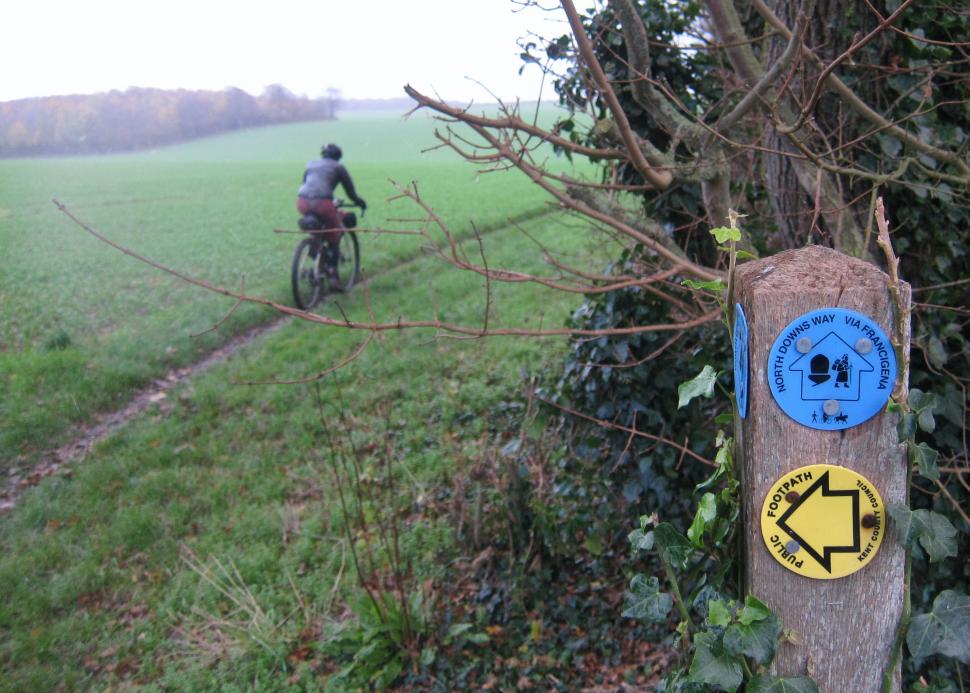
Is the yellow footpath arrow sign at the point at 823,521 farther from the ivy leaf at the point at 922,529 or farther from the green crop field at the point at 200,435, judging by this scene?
the green crop field at the point at 200,435

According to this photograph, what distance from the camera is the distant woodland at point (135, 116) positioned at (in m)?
5.59

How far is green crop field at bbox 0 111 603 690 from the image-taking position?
3604 millimetres

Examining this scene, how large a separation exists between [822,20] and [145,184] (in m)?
7.58

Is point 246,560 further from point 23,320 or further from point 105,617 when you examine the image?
point 23,320

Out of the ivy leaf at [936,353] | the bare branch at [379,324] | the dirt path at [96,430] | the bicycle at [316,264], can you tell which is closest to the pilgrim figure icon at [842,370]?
the bare branch at [379,324]

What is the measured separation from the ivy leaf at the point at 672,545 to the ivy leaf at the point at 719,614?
0.65 ft

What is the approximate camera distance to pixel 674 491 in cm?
332

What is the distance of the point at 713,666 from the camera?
1.24m

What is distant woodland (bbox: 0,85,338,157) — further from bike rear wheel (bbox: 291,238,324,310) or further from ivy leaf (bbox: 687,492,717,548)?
ivy leaf (bbox: 687,492,717,548)

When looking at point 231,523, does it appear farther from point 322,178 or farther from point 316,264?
point 322,178

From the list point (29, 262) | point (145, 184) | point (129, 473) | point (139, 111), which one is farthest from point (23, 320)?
point (145, 184)

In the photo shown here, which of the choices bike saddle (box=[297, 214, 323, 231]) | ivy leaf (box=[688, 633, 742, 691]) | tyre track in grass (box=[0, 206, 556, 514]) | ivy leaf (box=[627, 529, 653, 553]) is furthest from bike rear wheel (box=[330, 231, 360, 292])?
ivy leaf (box=[688, 633, 742, 691])

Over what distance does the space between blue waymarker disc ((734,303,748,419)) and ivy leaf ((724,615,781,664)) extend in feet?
1.13

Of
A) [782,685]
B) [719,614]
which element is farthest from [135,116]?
[782,685]
